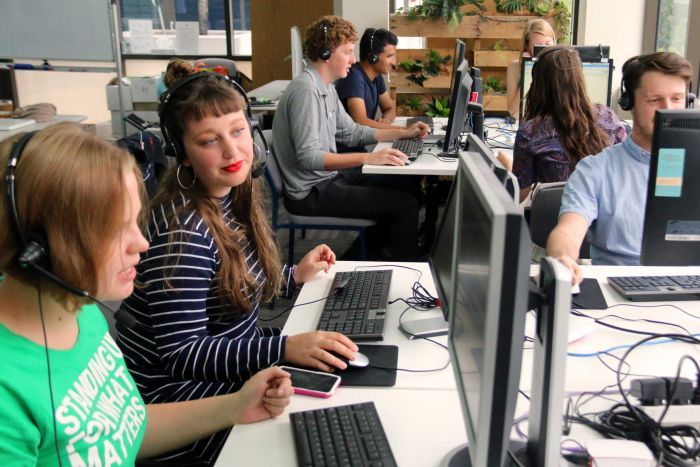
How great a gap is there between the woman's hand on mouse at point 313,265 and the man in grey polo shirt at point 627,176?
0.61m

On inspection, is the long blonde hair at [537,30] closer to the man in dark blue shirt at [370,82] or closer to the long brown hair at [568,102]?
the man in dark blue shirt at [370,82]

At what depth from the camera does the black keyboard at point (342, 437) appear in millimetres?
1031

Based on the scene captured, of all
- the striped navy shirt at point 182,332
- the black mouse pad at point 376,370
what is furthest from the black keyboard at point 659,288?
the striped navy shirt at point 182,332

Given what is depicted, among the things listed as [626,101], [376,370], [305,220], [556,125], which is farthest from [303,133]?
[376,370]

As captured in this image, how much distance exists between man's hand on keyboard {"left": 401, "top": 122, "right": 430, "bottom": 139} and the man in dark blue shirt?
409 mm

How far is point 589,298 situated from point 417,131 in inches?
86.3

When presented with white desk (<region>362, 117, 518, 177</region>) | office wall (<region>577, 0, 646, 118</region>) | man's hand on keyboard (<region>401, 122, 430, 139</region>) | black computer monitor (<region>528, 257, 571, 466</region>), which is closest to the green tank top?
black computer monitor (<region>528, 257, 571, 466</region>)

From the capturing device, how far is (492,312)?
73cm

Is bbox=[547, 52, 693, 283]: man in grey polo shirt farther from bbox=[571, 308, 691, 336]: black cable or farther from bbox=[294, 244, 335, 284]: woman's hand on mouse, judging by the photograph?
bbox=[294, 244, 335, 284]: woman's hand on mouse

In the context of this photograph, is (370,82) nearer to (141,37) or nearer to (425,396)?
(425,396)

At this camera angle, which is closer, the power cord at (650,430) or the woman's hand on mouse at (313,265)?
the power cord at (650,430)

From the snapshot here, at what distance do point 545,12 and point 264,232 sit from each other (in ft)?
14.1

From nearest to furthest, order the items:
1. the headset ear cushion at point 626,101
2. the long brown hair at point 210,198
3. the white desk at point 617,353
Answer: the white desk at point 617,353
the long brown hair at point 210,198
the headset ear cushion at point 626,101

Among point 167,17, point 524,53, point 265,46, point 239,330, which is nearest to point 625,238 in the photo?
point 239,330
